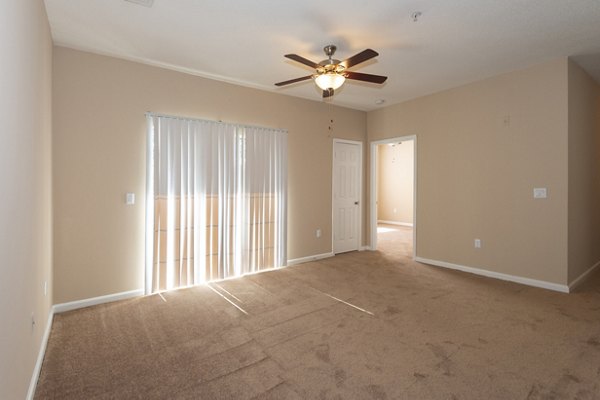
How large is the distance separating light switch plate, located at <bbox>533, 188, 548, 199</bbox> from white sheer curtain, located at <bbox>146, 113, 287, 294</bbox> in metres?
3.44

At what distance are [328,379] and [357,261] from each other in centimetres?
332

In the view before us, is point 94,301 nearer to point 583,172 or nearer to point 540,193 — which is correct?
point 540,193

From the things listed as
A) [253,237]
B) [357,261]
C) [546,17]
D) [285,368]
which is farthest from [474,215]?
[285,368]

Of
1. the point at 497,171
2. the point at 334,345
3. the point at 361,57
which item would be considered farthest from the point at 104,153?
the point at 497,171

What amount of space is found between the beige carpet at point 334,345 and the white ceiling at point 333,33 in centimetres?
285

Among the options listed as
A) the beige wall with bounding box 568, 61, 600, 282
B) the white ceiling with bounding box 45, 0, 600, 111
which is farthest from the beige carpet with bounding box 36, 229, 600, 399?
the white ceiling with bounding box 45, 0, 600, 111

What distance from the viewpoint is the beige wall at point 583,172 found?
385 cm

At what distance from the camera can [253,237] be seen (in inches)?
183

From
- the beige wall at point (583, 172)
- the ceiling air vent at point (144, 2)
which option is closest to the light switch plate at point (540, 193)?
the beige wall at point (583, 172)

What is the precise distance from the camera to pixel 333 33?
10.2ft

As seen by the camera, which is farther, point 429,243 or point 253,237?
point 429,243

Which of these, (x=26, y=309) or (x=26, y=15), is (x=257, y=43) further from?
(x=26, y=309)

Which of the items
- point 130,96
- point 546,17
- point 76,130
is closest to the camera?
point 546,17

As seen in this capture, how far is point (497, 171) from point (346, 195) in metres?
2.54
